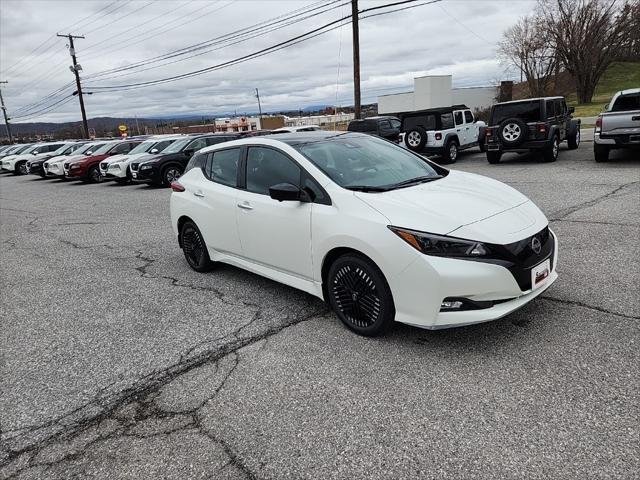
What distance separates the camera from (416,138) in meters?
15.7

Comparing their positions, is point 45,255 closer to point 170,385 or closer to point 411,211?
point 170,385

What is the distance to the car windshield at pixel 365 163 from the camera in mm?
4090

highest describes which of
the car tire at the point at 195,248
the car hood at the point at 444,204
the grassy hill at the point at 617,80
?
the grassy hill at the point at 617,80

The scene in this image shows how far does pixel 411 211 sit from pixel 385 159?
1.29 m

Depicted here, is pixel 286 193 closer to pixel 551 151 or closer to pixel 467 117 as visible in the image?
pixel 551 151

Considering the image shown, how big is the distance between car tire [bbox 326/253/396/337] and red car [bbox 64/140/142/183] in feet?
60.9

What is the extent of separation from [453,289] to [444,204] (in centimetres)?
72

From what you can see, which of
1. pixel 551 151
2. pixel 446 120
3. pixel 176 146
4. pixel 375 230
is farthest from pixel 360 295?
pixel 176 146

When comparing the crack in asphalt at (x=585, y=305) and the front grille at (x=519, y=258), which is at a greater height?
the front grille at (x=519, y=258)

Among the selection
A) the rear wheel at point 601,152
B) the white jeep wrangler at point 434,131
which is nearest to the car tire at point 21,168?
the white jeep wrangler at point 434,131

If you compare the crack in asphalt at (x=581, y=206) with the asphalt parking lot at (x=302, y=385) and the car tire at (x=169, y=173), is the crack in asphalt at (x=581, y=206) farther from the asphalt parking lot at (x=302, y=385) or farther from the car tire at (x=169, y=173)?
the car tire at (x=169, y=173)

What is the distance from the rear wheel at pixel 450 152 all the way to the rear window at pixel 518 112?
2.04m

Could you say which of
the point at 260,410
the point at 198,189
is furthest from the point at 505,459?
the point at 198,189

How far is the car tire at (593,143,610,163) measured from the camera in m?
12.3
